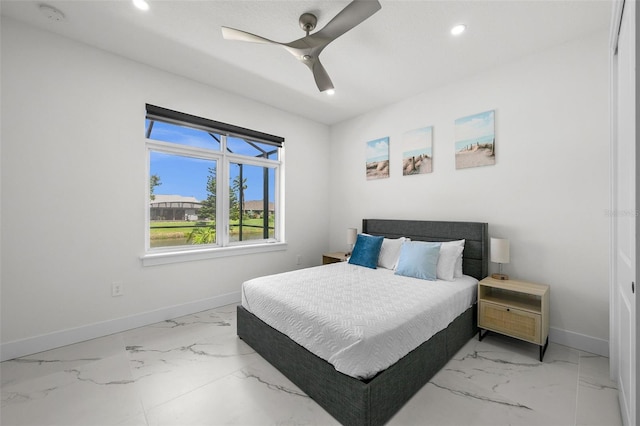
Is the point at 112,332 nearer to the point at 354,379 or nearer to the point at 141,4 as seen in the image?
the point at 354,379

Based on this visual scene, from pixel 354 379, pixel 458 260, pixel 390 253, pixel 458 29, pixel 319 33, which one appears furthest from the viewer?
pixel 390 253

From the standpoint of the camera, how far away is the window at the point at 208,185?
315cm

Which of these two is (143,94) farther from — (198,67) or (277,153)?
(277,153)

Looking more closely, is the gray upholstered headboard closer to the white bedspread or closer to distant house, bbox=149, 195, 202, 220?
the white bedspread

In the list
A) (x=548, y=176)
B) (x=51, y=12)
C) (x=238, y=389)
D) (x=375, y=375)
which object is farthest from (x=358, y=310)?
(x=51, y=12)

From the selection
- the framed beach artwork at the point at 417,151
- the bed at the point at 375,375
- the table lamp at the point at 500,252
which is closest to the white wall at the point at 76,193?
the bed at the point at 375,375

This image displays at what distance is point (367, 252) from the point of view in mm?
→ 3311

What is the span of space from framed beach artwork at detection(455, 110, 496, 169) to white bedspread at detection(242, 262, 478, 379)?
132 cm

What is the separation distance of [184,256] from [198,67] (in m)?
2.16

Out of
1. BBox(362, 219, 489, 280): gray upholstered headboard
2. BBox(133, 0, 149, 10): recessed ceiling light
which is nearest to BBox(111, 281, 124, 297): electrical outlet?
BBox(133, 0, 149, 10): recessed ceiling light

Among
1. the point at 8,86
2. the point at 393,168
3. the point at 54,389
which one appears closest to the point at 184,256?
the point at 54,389

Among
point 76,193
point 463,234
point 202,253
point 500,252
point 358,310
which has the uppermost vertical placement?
point 76,193

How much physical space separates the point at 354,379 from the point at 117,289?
259cm

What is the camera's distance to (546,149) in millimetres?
2592
